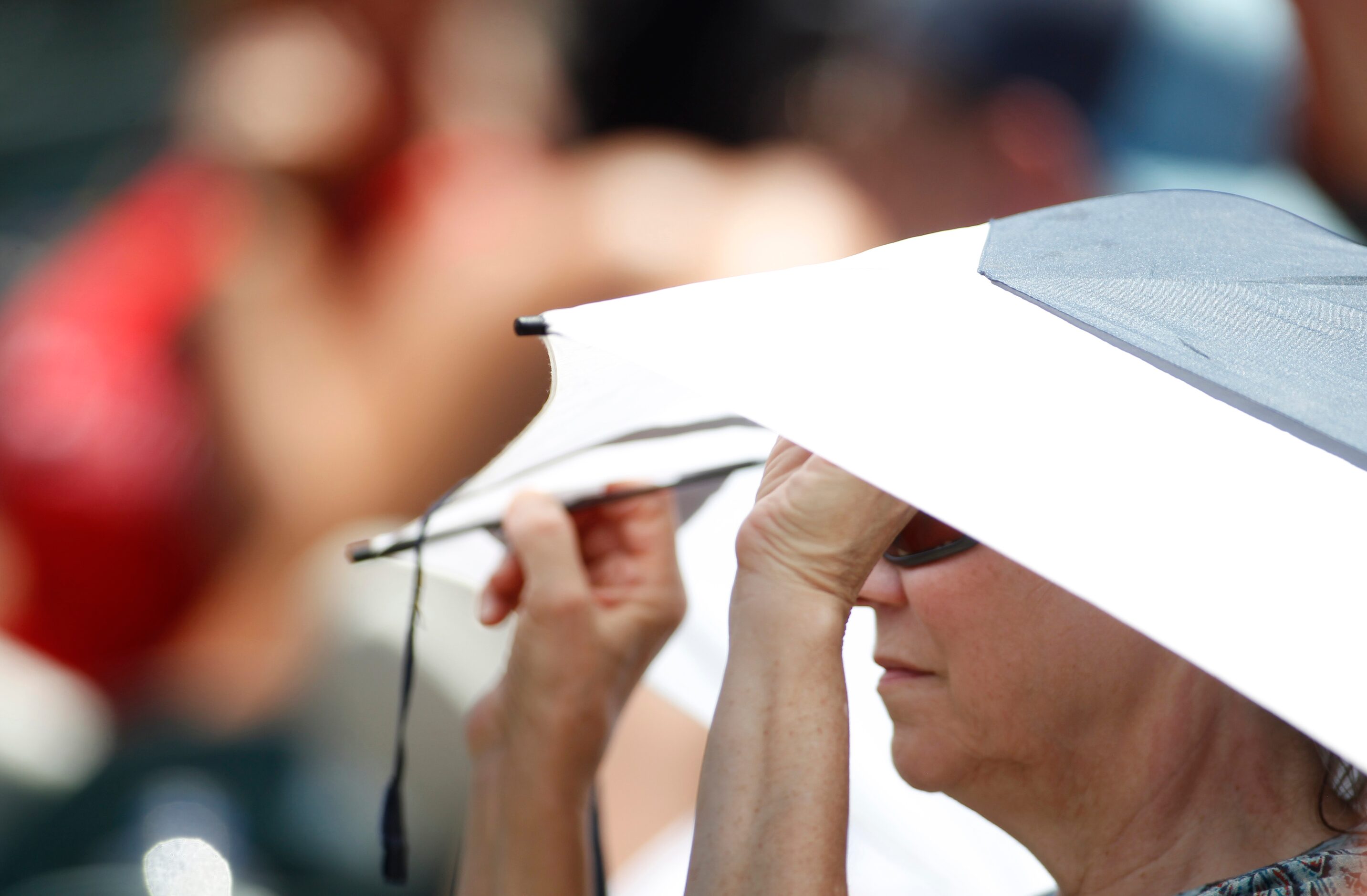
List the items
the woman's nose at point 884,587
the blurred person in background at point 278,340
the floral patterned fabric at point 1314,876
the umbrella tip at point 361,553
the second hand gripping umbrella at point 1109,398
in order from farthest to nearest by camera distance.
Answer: the blurred person in background at point 278,340 → the umbrella tip at point 361,553 → the woman's nose at point 884,587 → the floral patterned fabric at point 1314,876 → the second hand gripping umbrella at point 1109,398

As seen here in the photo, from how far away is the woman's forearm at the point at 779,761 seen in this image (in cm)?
61

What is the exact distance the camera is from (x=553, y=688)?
928mm

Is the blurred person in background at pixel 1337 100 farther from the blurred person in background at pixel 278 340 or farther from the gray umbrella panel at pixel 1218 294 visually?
the gray umbrella panel at pixel 1218 294

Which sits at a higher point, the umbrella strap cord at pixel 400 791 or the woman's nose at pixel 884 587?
the woman's nose at pixel 884 587

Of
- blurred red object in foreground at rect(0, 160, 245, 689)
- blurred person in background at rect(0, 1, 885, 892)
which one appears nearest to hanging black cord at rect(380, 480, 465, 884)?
blurred person in background at rect(0, 1, 885, 892)

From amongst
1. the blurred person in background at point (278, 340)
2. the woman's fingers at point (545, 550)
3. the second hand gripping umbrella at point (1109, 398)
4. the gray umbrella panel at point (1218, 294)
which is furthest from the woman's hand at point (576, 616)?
the blurred person in background at point (278, 340)

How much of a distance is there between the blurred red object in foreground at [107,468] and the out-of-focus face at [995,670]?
5.70 ft

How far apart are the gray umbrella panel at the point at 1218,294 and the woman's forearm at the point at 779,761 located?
0.22 m

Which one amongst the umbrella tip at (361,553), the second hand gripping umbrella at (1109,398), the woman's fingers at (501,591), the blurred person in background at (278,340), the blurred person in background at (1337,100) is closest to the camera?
the second hand gripping umbrella at (1109,398)

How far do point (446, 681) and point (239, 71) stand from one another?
5.92 feet

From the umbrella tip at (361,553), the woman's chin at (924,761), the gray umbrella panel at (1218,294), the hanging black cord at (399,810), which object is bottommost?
the hanging black cord at (399,810)

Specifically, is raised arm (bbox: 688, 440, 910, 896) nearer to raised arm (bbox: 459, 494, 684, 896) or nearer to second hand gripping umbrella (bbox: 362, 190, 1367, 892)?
second hand gripping umbrella (bbox: 362, 190, 1367, 892)

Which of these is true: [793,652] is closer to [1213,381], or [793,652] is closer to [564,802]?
[1213,381]

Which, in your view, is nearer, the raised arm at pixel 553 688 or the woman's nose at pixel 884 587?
the woman's nose at pixel 884 587
